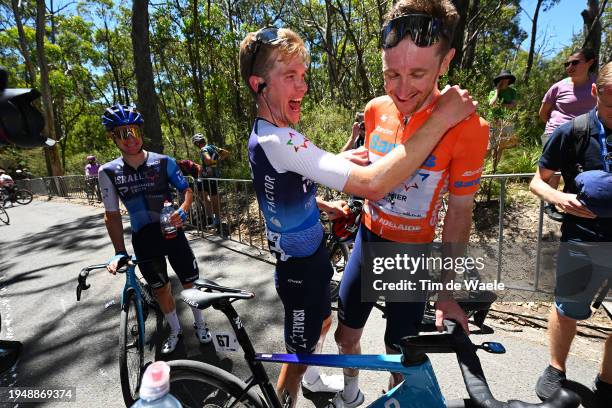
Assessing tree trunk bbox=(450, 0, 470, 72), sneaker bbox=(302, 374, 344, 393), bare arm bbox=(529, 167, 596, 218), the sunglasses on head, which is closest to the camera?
bare arm bbox=(529, 167, 596, 218)

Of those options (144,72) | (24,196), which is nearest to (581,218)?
(144,72)

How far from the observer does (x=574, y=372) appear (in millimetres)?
2809

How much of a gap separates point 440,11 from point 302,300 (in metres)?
1.66

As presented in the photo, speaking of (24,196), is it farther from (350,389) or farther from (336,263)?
(350,389)

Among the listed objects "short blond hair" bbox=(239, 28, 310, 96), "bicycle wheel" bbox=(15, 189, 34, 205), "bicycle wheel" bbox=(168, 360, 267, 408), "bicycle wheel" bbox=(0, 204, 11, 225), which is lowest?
"bicycle wheel" bbox=(15, 189, 34, 205)

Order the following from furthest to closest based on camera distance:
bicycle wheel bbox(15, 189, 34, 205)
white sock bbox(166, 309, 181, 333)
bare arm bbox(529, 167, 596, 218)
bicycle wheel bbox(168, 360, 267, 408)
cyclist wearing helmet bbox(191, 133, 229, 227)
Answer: bicycle wheel bbox(15, 189, 34, 205)
cyclist wearing helmet bbox(191, 133, 229, 227)
white sock bbox(166, 309, 181, 333)
bare arm bbox(529, 167, 596, 218)
bicycle wheel bbox(168, 360, 267, 408)

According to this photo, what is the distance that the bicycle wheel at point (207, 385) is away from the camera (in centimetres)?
183

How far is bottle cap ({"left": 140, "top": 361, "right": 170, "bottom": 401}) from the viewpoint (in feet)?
3.11

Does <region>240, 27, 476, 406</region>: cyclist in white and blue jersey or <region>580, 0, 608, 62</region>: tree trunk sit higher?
<region>580, 0, 608, 62</region>: tree trunk

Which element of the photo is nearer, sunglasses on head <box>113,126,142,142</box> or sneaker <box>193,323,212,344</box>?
sunglasses on head <box>113,126,142,142</box>

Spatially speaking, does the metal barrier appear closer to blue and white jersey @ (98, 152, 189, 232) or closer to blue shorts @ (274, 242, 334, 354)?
blue and white jersey @ (98, 152, 189, 232)

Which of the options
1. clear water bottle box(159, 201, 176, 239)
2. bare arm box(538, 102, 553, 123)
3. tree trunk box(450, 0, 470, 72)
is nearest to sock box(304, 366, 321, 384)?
clear water bottle box(159, 201, 176, 239)

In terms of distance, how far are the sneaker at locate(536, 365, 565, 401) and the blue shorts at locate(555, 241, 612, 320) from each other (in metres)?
0.52

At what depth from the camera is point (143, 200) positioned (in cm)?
326
